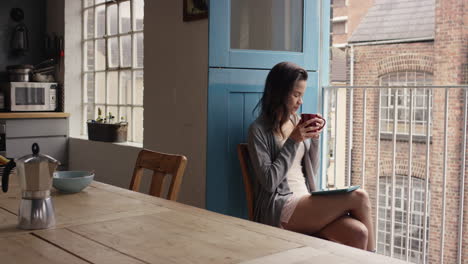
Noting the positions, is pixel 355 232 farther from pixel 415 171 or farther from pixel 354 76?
pixel 354 76

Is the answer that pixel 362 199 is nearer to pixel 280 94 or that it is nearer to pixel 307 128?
pixel 307 128

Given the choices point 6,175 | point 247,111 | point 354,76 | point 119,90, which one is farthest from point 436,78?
point 6,175

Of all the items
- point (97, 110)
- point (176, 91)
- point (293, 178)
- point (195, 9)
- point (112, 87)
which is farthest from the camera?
point (97, 110)

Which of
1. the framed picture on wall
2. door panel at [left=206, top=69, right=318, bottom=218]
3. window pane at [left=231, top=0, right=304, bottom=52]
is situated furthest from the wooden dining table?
the framed picture on wall

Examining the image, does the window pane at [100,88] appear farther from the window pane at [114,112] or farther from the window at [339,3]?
the window at [339,3]

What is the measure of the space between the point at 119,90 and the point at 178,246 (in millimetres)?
3941

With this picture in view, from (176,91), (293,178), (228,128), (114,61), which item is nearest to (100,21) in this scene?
(114,61)

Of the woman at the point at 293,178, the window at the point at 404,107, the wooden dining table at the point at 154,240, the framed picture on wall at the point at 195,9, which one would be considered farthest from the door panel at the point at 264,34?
the window at the point at 404,107

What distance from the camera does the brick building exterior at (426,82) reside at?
1605cm

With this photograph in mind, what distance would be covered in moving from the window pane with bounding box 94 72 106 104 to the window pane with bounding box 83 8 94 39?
409 mm

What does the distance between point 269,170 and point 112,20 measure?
10.0ft

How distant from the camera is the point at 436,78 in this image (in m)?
18.0

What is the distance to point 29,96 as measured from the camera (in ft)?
16.9

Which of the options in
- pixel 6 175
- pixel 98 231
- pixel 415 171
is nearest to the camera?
pixel 98 231
